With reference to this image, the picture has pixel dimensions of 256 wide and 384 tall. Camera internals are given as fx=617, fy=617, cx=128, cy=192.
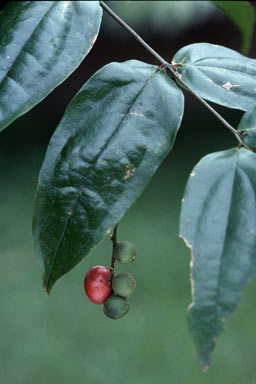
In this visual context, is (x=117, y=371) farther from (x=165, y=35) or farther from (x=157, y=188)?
(x=165, y=35)

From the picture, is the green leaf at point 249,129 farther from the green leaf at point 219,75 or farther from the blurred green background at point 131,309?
the blurred green background at point 131,309

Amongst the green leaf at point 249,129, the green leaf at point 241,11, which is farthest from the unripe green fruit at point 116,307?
the green leaf at point 241,11

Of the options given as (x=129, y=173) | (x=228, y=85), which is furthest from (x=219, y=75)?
(x=129, y=173)

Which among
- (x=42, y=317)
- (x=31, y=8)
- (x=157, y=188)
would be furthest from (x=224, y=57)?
(x=157, y=188)

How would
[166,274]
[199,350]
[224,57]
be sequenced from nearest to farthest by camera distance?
[199,350] < [224,57] < [166,274]

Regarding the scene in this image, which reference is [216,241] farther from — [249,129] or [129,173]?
[249,129]

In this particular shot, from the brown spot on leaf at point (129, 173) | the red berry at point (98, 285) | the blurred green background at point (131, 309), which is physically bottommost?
the blurred green background at point (131, 309)

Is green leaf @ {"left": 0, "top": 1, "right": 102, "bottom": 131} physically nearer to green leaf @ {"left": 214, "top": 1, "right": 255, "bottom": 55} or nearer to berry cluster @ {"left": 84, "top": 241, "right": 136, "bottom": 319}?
berry cluster @ {"left": 84, "top": 241, "right": 136, "bottom": 319}
